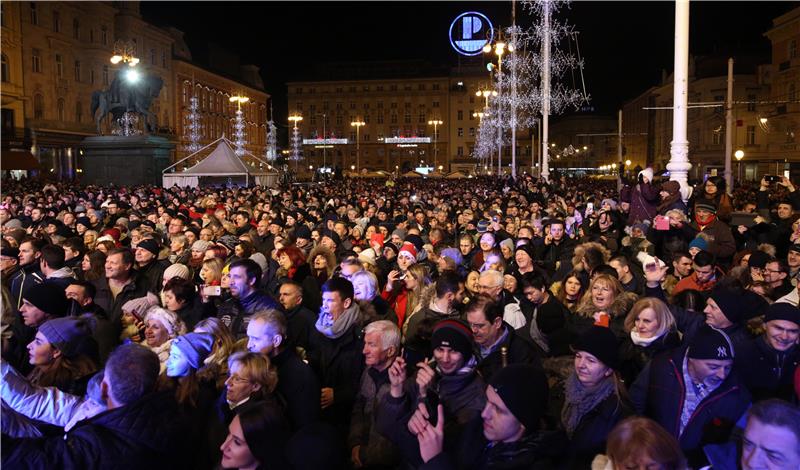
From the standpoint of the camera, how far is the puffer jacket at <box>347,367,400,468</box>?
4.02 meters

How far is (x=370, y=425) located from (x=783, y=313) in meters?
2.73

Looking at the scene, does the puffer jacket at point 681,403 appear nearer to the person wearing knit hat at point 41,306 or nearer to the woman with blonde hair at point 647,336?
the woman with blonde hair at point 647,336

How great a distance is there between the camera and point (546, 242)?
10.7 metres

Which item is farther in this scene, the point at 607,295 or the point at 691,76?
the point at 691,76

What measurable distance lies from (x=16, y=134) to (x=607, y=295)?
5059 centimetres

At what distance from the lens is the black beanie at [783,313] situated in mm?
4520

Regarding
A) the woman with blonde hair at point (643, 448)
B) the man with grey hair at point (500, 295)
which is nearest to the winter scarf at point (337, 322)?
the man with grey hair at point (500, 295)

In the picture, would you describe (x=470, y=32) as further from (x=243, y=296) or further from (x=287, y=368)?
(x=287, y=368)

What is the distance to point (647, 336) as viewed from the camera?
Answer: 4891 mm

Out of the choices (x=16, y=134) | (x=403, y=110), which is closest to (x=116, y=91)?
(x=16, y=134)

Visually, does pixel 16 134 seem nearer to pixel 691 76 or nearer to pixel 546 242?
pixel 546 242

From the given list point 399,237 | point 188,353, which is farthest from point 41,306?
point 399,237

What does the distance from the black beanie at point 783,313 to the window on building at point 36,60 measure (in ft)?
186

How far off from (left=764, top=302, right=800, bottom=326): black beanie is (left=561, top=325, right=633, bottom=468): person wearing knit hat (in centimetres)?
134
